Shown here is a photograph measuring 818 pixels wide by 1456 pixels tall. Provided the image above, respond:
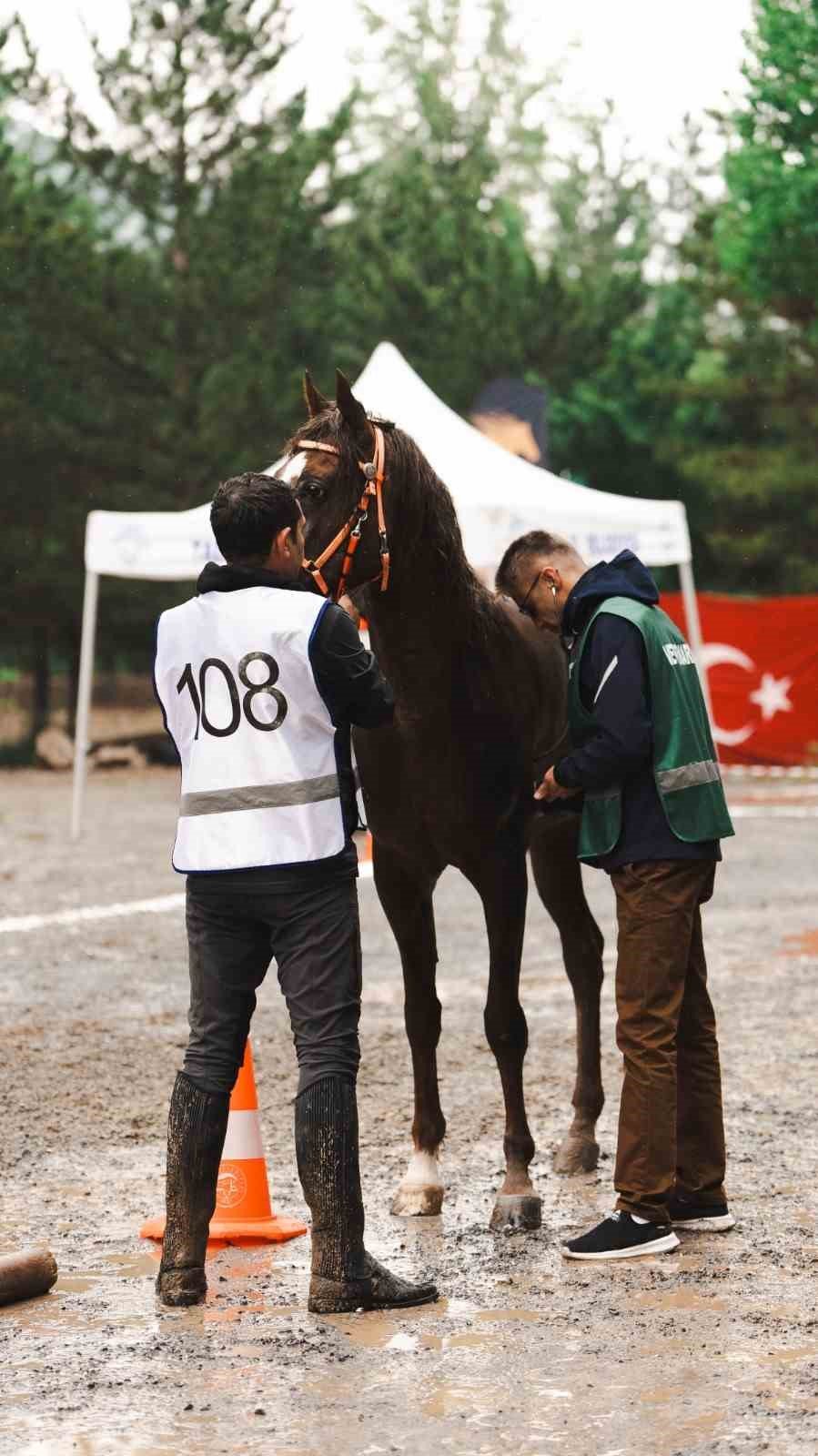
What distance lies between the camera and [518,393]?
891 inches

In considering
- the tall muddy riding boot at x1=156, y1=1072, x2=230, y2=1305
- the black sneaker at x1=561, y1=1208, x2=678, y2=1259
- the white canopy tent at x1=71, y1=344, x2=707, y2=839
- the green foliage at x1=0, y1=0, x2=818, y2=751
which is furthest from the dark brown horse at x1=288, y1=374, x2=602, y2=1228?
the green foliage at x1=0, y1=0, x2=818, y2=751

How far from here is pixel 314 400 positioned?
5062 millimetres

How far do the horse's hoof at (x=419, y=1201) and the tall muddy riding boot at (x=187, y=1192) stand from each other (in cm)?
94

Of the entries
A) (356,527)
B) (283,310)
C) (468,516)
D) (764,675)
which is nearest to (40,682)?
(283,310)

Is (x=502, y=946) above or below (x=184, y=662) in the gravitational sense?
below

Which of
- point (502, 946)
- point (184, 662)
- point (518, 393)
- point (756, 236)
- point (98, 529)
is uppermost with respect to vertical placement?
point (756, 236)

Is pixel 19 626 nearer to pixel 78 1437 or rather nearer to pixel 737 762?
pixel 737 762

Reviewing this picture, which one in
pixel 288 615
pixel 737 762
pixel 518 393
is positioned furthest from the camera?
pixel 737 762

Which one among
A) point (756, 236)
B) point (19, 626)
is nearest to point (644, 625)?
point (19, 626)

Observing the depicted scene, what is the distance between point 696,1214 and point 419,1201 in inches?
29.4

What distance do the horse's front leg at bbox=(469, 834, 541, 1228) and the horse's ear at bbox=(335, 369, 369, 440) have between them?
1183 mm

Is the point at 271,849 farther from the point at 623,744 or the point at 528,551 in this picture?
the point at 528,551

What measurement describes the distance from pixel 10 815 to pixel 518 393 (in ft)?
25.9

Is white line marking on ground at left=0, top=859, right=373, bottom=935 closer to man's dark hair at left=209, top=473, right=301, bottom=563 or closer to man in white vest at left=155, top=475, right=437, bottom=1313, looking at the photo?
man in white vest at left=155, top=475, right=437, bottom=1313
